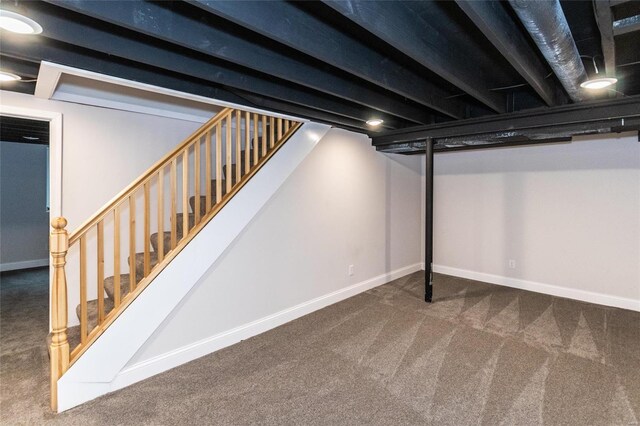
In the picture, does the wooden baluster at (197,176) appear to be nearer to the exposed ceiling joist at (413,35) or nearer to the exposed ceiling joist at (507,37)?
the exposed ceiling joist at (413,35)

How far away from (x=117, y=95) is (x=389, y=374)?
3498 millimetres

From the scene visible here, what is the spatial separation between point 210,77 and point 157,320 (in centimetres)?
179

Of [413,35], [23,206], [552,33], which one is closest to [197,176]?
[413,35]

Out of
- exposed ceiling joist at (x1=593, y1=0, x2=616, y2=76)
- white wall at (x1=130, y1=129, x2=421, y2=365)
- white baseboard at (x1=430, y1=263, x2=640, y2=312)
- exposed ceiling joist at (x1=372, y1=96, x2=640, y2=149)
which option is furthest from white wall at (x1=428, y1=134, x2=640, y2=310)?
exposed ceiling joist at (x1=593, y1=0, x2=616, y2=76)

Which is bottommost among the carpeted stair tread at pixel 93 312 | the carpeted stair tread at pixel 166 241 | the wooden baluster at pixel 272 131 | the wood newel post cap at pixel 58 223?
the carpeted stair tread at pixel 93 312

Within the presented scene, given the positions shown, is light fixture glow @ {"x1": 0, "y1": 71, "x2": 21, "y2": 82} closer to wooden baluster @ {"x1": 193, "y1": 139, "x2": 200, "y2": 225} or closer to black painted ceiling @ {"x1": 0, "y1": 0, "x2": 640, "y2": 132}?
black painted ceiling @ {"x1": 0, "y1": 0, "x2": 640, "y2": 132}

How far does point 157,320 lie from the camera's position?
7.72 feet

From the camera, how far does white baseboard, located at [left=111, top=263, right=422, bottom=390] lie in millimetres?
2287

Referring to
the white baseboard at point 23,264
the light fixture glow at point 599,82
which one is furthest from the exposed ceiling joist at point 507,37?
the white baseboard at point 23,264

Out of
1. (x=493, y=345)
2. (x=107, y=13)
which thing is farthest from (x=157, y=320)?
(x=493, y=345)

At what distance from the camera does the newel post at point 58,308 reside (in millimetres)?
1966

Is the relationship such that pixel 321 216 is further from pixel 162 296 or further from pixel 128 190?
pixel 128 190

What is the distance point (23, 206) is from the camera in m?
5.55

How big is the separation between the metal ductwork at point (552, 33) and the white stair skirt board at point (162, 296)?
7.22 feet
